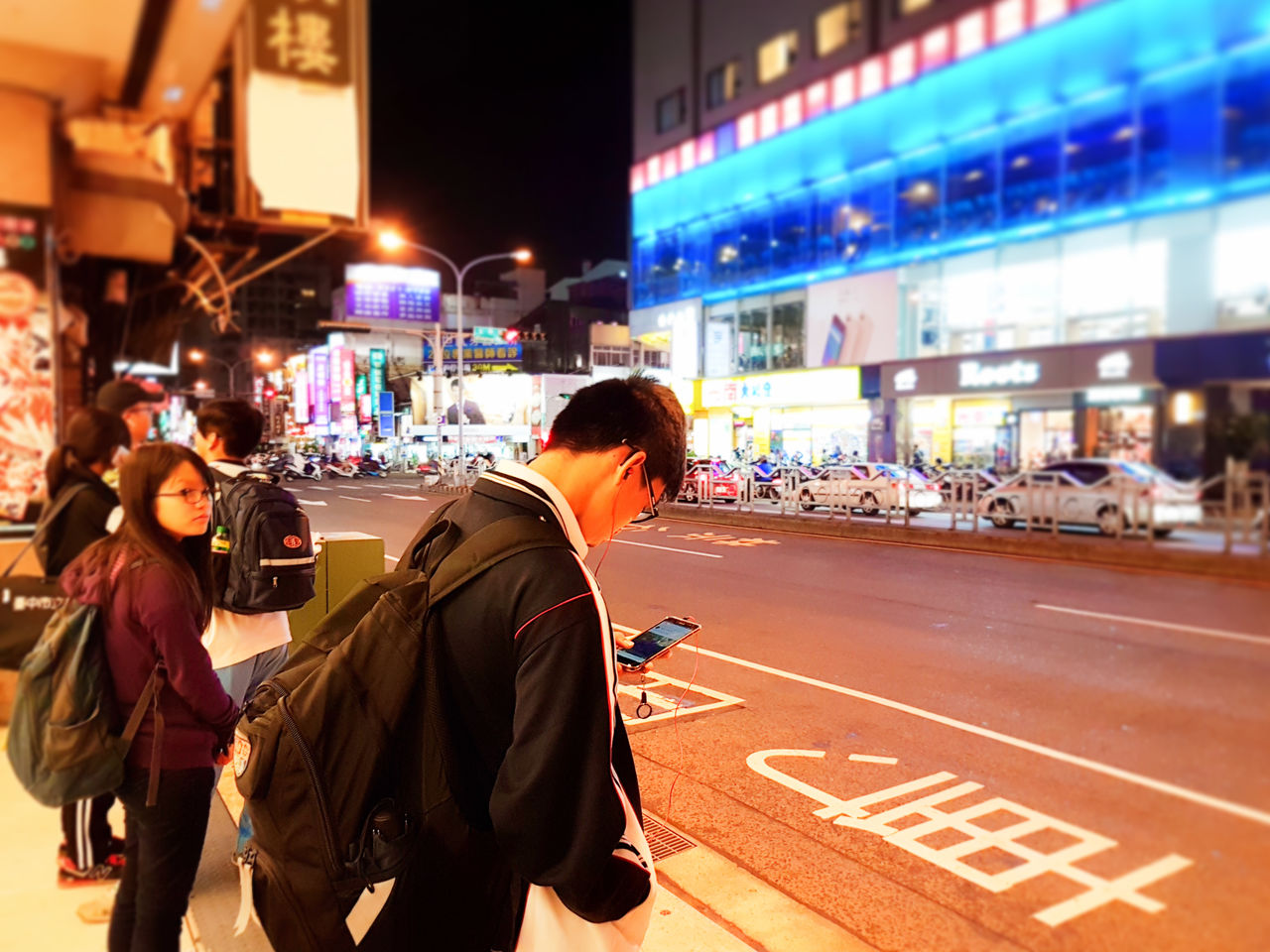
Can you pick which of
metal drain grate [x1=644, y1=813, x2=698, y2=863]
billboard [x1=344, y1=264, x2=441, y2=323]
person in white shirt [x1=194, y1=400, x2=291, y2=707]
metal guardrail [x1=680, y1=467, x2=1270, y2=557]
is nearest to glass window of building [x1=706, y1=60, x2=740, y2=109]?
metal guardrail [x1=680, y1=467, x2=1270, y2=557]

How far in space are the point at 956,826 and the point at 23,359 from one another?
175 inches

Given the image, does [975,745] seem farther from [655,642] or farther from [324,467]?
[324,467]

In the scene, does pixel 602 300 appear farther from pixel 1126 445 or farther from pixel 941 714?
pixel 1126 445

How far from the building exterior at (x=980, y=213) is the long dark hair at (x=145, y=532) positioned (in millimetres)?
1585

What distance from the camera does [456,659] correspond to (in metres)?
1.21

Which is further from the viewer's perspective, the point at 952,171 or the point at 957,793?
the point at 957,793

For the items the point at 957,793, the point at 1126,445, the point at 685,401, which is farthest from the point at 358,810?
the point at 957,793

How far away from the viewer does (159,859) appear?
197cm

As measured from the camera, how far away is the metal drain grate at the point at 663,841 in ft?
10.0

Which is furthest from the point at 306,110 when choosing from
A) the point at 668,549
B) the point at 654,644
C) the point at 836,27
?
the point at 668,549

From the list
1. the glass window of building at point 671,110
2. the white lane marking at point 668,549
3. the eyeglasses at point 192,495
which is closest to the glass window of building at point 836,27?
the glass window of building at point 671,110

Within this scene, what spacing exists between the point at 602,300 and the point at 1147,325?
55.1 ft

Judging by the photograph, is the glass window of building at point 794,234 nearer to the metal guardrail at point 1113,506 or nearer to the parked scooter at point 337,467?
the metal guardrail at point 1113,506

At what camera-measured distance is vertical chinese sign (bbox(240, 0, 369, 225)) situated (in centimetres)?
A: 160
